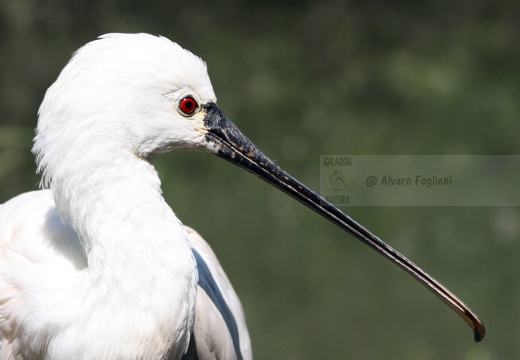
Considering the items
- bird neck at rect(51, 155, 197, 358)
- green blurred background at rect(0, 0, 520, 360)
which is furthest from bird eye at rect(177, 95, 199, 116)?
green blurred background at rect(0, 0, 520, 360)

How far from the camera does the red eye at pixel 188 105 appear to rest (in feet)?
9.04

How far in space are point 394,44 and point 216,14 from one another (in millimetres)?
1590

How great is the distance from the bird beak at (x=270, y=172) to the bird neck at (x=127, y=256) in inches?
14.2

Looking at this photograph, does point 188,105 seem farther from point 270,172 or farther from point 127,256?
point 127,256

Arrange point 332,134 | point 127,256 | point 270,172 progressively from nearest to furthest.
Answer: point 127,256
point 270,172
point 332,134

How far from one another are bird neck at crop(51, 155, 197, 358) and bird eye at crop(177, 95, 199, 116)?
26 centimetres

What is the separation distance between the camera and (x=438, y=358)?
5309mm

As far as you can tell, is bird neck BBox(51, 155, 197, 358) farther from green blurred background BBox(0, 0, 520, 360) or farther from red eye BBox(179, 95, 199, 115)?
green blurred background BBox(0, 0, 520, 360)

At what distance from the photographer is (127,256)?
260 centimetres

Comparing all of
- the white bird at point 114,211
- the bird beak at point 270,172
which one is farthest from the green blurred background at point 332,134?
the white bird at point 114,211

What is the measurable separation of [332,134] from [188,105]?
4370 mm

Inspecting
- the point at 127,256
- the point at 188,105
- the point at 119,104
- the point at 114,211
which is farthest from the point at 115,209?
the point at 188,105

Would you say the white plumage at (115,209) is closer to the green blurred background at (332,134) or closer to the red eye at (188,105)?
the red eye at (188,105)

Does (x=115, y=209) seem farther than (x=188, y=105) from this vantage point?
No
